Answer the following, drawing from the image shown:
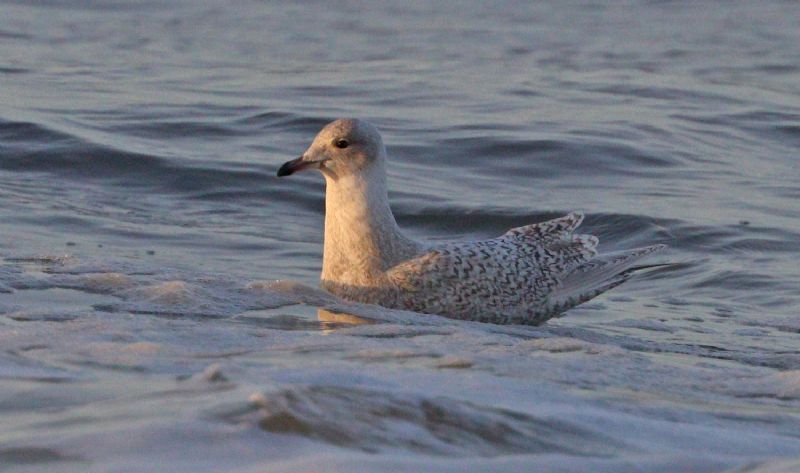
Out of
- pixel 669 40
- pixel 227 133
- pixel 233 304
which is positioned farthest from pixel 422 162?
pixel 669 40

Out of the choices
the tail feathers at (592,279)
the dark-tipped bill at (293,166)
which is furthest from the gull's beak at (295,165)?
the tail feathers at (592,279)

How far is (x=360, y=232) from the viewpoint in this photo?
25.8 feet

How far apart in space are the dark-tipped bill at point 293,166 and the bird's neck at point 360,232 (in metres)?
0.17

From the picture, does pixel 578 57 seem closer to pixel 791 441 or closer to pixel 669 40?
pixel 669 40

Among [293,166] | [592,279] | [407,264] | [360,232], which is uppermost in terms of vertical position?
[293,166]

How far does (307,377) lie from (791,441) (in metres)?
1.51

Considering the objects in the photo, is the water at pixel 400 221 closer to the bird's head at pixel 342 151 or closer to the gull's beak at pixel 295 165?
the gull's beak at pixel 295 165

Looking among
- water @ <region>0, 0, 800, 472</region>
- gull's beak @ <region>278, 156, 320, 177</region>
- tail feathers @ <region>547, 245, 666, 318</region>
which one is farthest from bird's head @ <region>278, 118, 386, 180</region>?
tail feathers @ <region>547, 245, 666, 318</region>

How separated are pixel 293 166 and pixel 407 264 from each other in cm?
76

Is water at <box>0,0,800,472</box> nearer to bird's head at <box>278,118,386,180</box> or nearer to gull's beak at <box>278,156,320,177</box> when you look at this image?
gull's beak at <box>278,156,320,177</box>

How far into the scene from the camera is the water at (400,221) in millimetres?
4520

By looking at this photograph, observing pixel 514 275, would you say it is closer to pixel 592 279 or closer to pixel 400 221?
pixel 592 279

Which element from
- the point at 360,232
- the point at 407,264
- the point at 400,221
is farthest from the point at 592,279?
the point at 400,221

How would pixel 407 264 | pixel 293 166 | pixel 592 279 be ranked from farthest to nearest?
1. pixel 592 279
2. pixel 293 166
3. pixel 407 264
